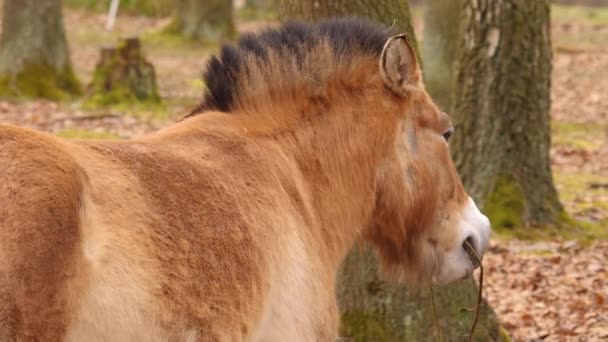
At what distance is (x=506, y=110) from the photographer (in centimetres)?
1005

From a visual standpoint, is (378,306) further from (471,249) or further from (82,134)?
(82,134)

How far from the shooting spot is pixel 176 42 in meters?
26.0

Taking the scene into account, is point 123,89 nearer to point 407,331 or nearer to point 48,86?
point 48,86

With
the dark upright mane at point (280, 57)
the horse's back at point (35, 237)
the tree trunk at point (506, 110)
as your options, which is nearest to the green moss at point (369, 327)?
the dark upright mane at point (280, 57)

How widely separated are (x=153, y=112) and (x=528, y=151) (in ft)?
23.0

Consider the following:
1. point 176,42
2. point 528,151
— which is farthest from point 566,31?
point 528,151

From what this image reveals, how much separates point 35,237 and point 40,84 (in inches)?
533

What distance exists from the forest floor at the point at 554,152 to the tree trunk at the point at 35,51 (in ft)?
2.59

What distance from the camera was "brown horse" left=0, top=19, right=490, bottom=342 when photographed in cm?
356

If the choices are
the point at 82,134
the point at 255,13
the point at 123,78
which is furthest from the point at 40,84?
the point at 255,13

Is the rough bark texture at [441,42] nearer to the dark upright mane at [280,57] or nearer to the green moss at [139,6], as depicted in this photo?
the dark upright mane at [280,57]

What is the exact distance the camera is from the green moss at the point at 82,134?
1234cm

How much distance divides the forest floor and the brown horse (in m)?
2.92

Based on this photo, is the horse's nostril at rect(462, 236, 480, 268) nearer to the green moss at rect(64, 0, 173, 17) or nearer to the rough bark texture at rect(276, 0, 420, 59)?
the rough bark texture at rect(276, 0, 420, 59)
